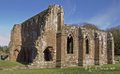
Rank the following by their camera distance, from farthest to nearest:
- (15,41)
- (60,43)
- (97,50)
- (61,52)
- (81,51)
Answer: (15,41) < (97,50) < (81,51) < (60,43) < (61,52)

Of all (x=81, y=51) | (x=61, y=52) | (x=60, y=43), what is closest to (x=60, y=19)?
(x=60, y=43)

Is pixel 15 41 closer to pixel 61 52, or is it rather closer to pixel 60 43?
pixel 60 43

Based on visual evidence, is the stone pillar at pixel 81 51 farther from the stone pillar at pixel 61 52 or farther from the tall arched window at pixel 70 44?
the stone pillar at pixel 61 52

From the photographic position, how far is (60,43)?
105ft

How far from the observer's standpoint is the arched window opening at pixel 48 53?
32.3m

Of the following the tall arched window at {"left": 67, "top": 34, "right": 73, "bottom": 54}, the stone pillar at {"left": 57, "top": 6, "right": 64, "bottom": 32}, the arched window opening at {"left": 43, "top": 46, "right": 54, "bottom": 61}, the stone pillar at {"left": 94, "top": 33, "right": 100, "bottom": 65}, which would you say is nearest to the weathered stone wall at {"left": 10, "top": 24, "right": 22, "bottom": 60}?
the tall arched window at {"left": 67, "top": 34, "right": 73, "bottom": 54}

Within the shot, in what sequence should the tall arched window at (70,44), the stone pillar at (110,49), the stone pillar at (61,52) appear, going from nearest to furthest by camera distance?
the stone pillar at (61,52), the tall arched window at (70,44), the stone pillar at (110,49)

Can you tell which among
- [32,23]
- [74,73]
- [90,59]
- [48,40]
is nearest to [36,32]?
[32,23]

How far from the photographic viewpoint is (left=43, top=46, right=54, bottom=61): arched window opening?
32.3 meters

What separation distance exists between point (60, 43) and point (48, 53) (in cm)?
202

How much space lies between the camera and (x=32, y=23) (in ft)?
122

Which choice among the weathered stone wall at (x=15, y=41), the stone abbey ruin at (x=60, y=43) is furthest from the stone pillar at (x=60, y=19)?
the weathered stone wall at (x=15, y=41)

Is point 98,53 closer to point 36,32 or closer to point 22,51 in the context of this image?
point 36,32

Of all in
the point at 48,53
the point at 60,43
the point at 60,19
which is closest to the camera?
the point at 60,43
